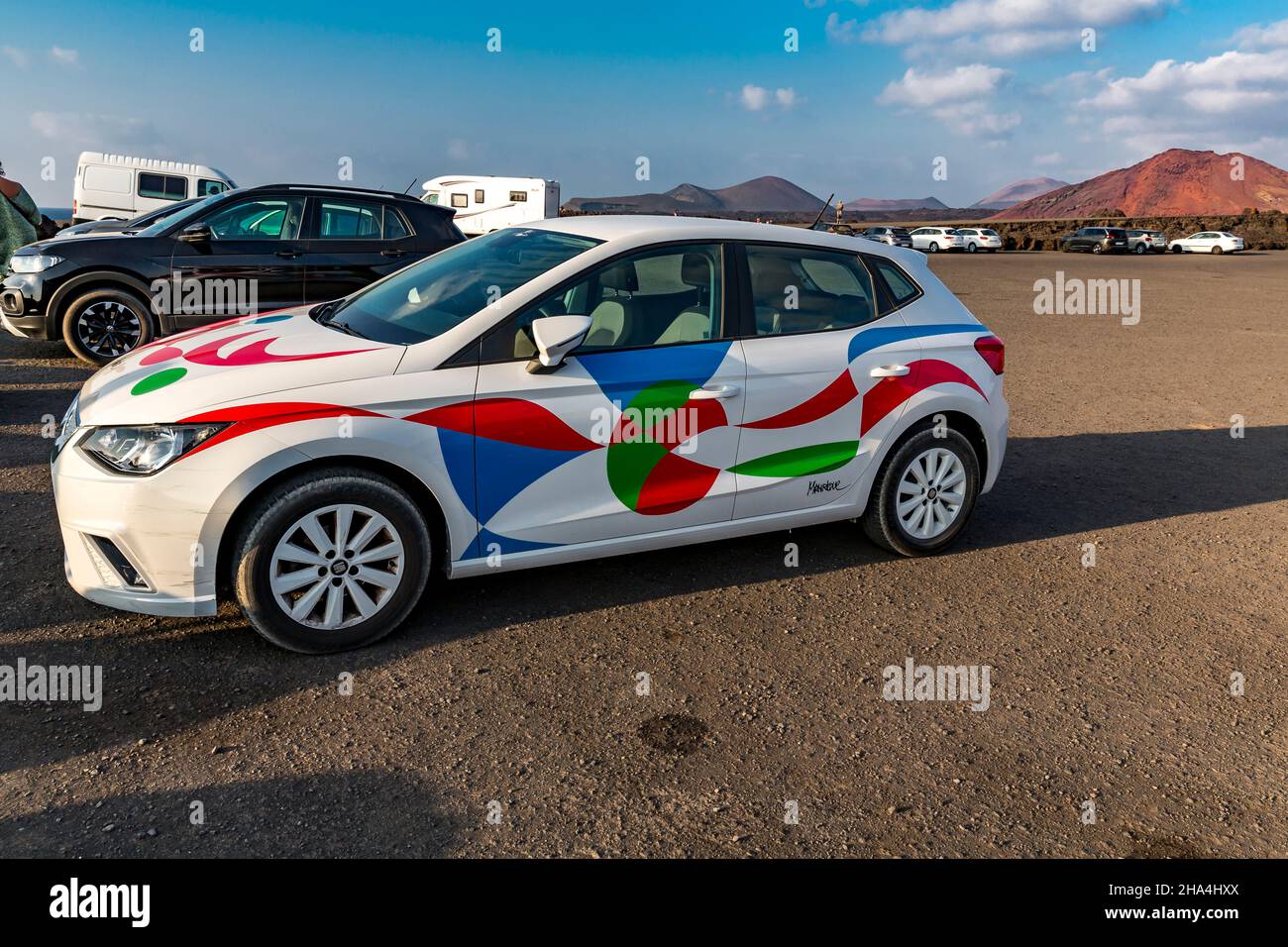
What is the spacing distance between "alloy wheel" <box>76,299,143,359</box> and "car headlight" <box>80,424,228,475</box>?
612 centimetres

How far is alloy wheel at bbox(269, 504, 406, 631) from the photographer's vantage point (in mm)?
4008

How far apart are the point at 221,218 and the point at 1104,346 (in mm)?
11201

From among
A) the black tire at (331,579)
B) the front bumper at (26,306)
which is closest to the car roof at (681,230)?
the black tire at (331,579)

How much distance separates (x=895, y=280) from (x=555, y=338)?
222 cm

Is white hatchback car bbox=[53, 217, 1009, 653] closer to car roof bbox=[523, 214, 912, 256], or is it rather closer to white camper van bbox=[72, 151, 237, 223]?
car roof bbox=[523, 214, 912, 256]

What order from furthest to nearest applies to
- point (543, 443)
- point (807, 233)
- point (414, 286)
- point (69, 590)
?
point (807, 233) < point (414, 286) < point (69, 590) < point (543, 443)

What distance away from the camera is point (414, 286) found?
16.6 ft

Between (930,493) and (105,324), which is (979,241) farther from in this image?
(930,493)

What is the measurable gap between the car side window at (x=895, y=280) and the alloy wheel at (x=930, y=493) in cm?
82

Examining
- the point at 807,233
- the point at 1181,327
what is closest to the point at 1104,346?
the point at 1181,327

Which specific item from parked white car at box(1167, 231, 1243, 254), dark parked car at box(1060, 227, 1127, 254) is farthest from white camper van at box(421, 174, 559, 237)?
parked white car at box(1167, 231, 1243, 254)

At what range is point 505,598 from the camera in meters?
4.80

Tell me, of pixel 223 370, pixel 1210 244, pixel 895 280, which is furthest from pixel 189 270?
pixel 1210 244

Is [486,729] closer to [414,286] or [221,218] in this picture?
[414,286]
